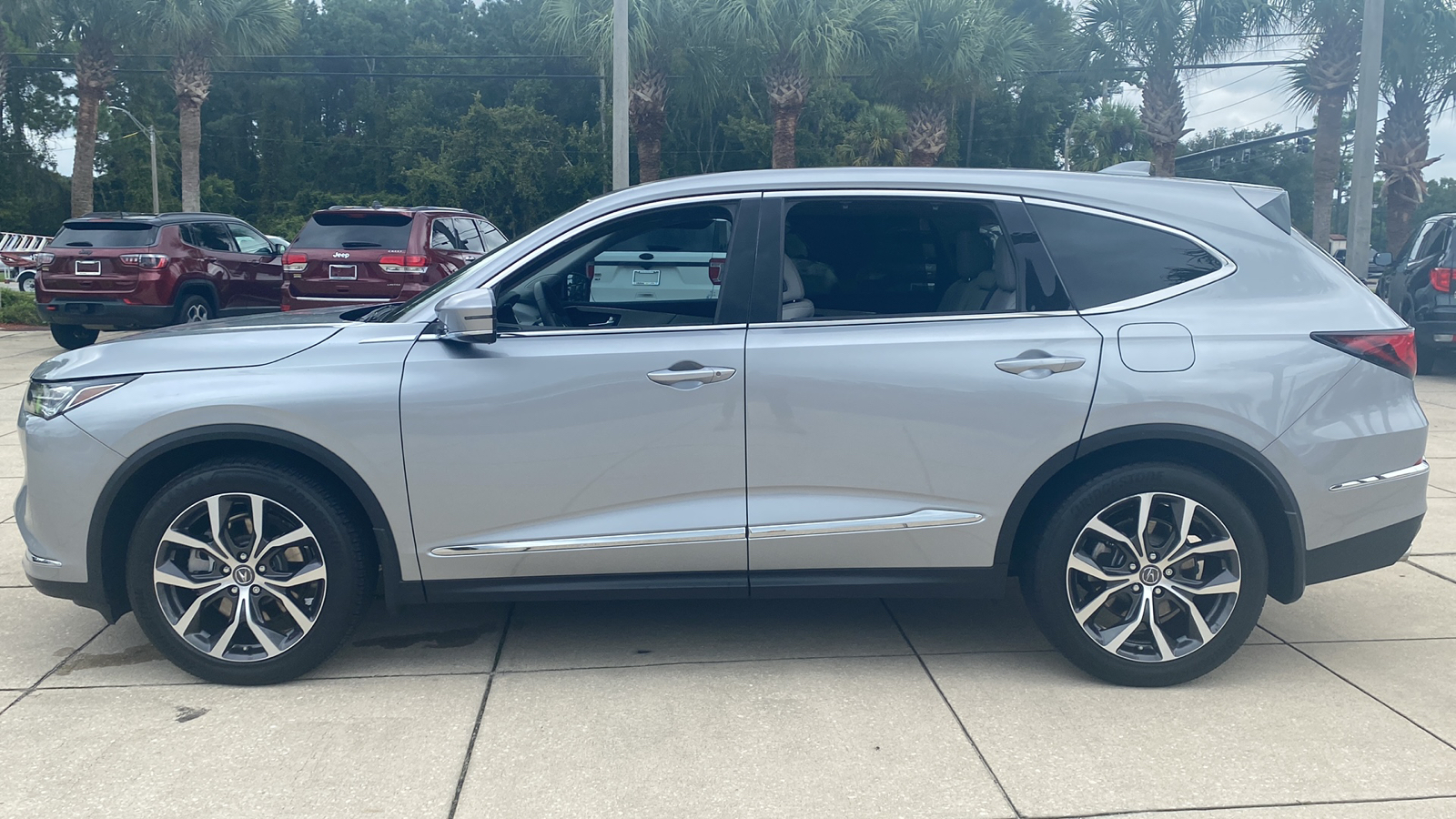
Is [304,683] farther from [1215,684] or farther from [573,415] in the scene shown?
[1215,684]

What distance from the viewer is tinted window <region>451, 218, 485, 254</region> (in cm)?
1306

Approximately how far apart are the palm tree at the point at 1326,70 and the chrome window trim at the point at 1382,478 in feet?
77.9

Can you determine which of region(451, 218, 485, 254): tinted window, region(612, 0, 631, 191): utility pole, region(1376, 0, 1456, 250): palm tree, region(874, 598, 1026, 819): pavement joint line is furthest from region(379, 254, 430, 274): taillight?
region(1376, 0, 1456, 250): palm tree

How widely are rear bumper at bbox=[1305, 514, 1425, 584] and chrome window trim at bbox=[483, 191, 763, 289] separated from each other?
2.31m

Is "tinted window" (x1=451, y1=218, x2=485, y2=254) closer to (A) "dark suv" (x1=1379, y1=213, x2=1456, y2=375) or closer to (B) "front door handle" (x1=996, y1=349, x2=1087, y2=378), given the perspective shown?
(B) "front door handle" (x1=996, y1=349, x2=1087, y2=378)

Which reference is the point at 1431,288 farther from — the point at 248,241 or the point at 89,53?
the point at 89,53

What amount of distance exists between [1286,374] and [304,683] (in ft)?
11.5

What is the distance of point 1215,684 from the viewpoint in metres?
4.12

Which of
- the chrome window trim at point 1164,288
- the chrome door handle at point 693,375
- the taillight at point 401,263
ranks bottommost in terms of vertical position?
the chrome door handle at point 693,375

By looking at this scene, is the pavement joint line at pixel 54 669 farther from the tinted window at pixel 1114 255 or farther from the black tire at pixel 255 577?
the tinted window at pixel 1114 255

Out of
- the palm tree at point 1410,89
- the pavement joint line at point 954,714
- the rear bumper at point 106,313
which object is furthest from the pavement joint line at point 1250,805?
the palm tree at point 1410,89

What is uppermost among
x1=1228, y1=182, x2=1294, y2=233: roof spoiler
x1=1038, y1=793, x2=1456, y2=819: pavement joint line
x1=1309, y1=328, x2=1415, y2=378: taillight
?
x1=1228, y1=182, x2=1294, y2=233: roof spoiler

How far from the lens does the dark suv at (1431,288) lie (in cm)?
1226

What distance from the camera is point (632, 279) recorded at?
14.4ft
